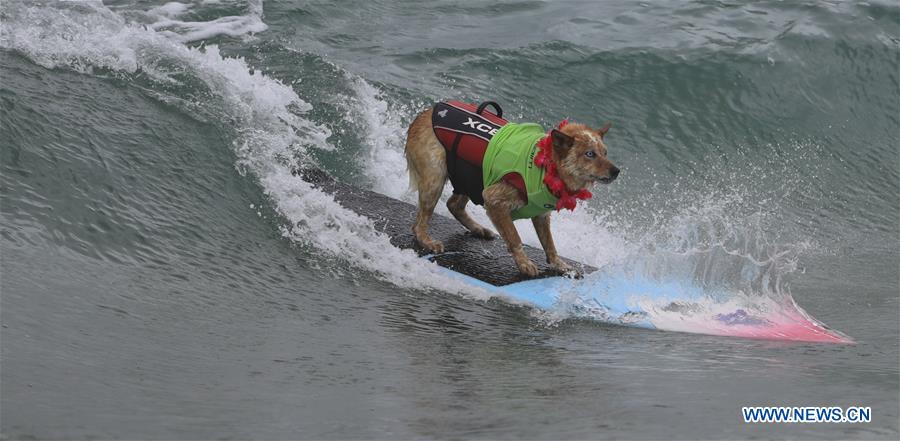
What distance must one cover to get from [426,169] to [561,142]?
123 cm

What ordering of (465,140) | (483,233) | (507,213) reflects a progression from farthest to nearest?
(483,233) < (465,140) < (507,213)

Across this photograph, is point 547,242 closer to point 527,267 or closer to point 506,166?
point 527,267

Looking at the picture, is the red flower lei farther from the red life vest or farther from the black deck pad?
the black deck pad

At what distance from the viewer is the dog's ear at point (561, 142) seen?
6.59 m

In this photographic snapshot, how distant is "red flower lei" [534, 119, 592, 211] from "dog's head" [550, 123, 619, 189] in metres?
0.04

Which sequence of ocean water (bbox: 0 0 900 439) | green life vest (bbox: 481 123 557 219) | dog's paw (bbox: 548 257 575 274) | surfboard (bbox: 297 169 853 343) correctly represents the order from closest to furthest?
ocean water (bbox: 0 0 900 439) < surfboard (bbox: 297 169 853 343) < green life vest (bbox: 481 123 557 219) < dog's paw (bbox: 548 257 575 274)

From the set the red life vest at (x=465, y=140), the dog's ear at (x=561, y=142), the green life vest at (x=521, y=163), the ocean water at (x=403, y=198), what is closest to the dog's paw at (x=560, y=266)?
the green life vest at (x=521, y=163)

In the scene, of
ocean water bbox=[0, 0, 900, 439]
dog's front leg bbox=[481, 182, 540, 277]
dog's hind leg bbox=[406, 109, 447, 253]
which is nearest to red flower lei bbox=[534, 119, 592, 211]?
dog's front leg bbox=[481, 182, 540, 277]

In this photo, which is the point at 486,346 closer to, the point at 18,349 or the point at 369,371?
the point at 369,371

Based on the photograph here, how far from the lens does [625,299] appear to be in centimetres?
673

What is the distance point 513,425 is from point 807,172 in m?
8.88

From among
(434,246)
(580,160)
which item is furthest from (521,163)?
(434,246)

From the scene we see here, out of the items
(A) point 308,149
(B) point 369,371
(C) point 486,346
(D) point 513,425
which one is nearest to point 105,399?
(B) point 369,371

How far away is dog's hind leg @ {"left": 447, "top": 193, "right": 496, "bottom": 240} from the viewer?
797 centimetres
